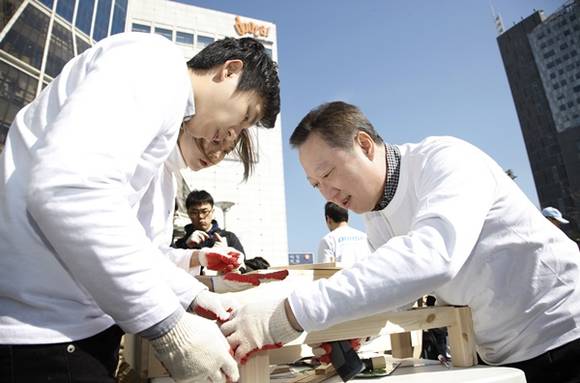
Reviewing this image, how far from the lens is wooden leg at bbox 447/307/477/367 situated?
3.79ft

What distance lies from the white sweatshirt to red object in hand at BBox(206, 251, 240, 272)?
254 centimetres

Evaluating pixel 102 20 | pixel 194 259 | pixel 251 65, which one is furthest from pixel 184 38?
pixel 251 65

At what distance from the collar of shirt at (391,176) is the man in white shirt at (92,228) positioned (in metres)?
0.91

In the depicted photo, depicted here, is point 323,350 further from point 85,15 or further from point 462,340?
point 85,15

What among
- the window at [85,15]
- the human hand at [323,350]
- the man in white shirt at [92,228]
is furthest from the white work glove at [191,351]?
the window at [85,15]

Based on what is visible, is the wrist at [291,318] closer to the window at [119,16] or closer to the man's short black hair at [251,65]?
the man's short black hair at [251,65]

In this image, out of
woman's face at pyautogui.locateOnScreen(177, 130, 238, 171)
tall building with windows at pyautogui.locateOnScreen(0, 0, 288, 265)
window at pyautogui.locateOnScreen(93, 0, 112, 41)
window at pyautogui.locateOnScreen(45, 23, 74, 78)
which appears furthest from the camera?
window at pyautogui.locateOnScreen(93, 0, 112, 41)

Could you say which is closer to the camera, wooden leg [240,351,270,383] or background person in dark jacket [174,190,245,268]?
wooden leg [240,351,270,383]

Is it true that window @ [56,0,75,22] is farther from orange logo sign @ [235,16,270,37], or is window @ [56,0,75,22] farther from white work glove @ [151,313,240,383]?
white work glove @ [151,313,240,383]

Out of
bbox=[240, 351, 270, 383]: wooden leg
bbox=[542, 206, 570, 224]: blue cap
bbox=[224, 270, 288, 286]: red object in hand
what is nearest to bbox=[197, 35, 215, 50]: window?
bbox=[542, 206, 570, 224]: blue cap

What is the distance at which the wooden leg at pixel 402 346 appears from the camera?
1.50m

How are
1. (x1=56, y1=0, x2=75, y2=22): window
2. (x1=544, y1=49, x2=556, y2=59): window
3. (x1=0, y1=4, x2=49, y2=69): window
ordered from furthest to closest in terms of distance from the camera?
1. (x1=544, y1=49, x2=556, y2=59): window
2. (x1=56, y1=0, x2=75, y2=22): window
3. (x1=0, y1=4, x2=49, y2=69): window

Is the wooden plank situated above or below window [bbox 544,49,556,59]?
below

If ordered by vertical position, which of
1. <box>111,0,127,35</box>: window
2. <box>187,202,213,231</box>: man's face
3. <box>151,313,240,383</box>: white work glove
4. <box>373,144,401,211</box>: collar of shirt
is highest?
<box>111,0,127,35</box>: window
